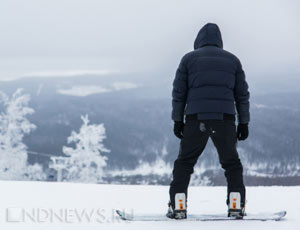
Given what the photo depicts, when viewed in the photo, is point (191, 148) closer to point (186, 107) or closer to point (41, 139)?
point (186, 107)

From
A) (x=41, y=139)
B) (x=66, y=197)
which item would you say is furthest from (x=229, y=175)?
(x=41, y=139)

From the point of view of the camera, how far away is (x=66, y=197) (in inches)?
197

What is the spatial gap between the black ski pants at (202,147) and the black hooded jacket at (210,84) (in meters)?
0.12

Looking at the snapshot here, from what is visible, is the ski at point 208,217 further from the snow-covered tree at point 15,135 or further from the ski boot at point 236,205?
the snow-covered tree at point 15,135

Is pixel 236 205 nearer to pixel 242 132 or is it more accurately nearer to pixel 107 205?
pixel 242 132

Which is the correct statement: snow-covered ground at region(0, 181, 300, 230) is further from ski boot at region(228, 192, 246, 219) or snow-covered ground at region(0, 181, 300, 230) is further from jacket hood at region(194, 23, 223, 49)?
jacket hood at region(194, 23, 223, 49)

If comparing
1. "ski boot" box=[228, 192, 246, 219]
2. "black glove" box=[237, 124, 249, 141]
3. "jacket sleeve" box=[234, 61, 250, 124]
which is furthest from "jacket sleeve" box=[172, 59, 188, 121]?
"ski boot" box=[228, 192, 246, 219]

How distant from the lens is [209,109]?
3574mm

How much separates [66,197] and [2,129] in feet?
89.6

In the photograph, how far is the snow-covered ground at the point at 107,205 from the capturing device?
3.55 meters

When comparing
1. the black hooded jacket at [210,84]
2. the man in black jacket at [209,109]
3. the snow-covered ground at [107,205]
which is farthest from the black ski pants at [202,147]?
the snow-covered ground at [107,205]

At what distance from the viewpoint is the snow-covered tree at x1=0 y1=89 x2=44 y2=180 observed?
2839 centimetres

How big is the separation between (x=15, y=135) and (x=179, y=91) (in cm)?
2833

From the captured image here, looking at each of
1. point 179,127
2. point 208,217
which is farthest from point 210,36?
point 208,217
